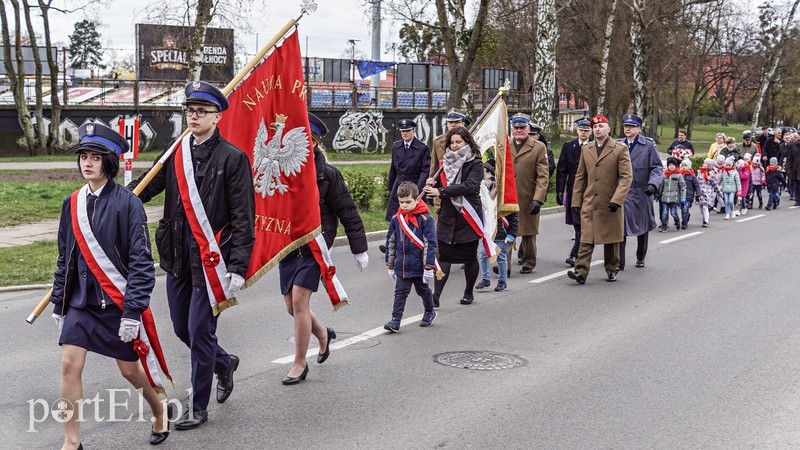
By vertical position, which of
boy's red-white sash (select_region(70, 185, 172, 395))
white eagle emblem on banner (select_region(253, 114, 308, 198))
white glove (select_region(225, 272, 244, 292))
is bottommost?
white glove (select_region(225, 272, 244, 292))

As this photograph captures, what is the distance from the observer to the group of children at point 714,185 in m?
18.3

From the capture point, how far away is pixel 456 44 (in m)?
23.5

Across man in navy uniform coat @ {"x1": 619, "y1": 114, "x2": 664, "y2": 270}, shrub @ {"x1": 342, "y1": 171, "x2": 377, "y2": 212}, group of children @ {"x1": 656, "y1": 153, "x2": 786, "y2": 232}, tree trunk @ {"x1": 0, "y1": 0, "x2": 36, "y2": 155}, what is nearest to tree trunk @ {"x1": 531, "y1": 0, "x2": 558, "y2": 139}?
group of children @ {"x1": 656, "y1": 153, "x2": 786, "y2": 232}

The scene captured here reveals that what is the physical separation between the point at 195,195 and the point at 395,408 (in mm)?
1869

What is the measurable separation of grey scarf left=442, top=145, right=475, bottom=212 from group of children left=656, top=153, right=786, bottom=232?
658cm

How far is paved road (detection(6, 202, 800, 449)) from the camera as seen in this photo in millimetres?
5723

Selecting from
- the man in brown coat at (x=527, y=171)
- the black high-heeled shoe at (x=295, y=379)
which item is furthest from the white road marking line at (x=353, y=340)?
the man in brown coat at (x=527, y=171)

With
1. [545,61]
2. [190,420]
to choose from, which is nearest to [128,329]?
[190,420]

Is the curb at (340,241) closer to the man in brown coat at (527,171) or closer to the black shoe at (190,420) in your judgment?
the man in brown coat at (527,171)

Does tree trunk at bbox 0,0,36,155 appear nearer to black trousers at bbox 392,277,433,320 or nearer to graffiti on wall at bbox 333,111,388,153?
graffiti on wall at bbox 333,111,388,153

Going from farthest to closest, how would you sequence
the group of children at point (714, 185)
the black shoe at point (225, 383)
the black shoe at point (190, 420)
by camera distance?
the group of children at point (714, 185)
the black shoe at point (225, 383)
the black shoe at point (190, 420)

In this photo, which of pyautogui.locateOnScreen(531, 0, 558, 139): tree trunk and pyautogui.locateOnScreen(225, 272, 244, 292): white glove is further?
pyautogui.locateOnScreen(531, 0, 558, 139): tree trunk

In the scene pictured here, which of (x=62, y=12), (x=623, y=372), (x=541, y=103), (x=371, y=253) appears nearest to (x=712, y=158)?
(x=541, y=103)

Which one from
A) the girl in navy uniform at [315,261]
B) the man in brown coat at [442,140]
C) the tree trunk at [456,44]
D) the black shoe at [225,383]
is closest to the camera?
the black shoe at [225,383]
